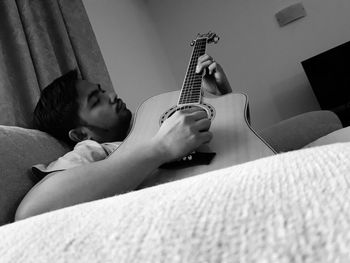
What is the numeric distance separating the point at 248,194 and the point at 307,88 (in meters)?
2.51

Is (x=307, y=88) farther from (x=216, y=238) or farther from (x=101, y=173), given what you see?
(x=216, y=238)

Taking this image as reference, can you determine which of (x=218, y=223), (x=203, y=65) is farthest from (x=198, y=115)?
(x=218, y=223)

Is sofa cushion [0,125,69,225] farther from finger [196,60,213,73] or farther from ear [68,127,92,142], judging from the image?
finger [196,60,213,73]

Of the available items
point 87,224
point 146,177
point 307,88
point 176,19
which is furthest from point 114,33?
point 87,224

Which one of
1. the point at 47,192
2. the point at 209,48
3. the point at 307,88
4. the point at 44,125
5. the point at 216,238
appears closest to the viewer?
the point at 216,238

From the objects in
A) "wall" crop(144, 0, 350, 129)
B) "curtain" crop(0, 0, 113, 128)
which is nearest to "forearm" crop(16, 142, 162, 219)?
"curtain" crop(0, 0, 113, 128)

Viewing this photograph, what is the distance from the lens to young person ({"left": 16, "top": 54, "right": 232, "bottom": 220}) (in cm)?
65

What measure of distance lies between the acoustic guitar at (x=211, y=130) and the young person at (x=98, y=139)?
0.08 feet

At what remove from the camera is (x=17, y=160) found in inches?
31.7

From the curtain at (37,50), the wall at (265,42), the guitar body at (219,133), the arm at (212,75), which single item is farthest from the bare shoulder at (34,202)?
the wall at (265,42)

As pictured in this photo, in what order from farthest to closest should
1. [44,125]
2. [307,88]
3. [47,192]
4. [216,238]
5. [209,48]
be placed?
[209,48] < [307,88] < [44,125] < [47,192] < [216,238]

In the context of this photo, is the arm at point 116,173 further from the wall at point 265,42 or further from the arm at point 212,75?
the wall at point 265,42

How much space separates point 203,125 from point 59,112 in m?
0.55

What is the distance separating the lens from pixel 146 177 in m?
0.73
